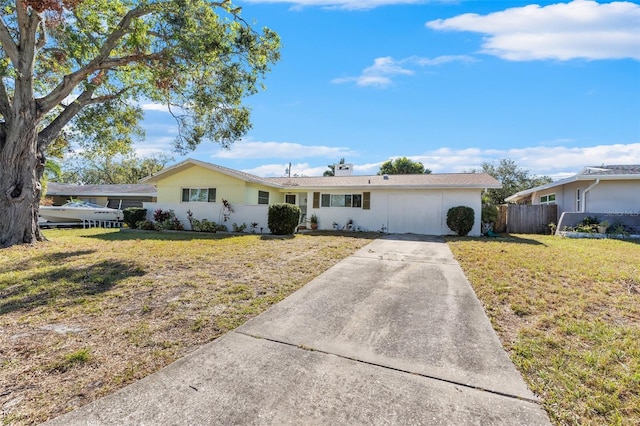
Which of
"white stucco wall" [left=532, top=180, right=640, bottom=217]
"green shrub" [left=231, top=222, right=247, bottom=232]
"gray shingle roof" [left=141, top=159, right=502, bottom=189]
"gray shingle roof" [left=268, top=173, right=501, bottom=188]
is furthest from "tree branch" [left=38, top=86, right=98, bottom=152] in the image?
"white stucco wall" [left=532, top=180, right=640, bottom=217]

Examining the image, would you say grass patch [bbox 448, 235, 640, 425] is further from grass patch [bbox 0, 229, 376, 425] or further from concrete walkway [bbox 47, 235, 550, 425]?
grass patch [bbox 0, 229, 376, 425]

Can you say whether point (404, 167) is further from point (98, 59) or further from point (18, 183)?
point (18, 183)

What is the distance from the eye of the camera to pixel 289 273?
20.4 feet

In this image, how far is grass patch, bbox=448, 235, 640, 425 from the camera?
7.50ft

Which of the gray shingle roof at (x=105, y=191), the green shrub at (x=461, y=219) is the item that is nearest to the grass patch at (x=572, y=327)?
the green shrub at (x=461, y=219)

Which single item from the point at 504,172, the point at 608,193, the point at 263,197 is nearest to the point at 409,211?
the point at 263,197

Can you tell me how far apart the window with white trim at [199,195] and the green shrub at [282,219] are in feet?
14.8

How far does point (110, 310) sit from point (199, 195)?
43.4ft

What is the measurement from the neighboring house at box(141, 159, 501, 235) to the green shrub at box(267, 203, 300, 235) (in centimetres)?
128

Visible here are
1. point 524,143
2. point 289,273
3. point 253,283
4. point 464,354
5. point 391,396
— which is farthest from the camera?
point 524,143

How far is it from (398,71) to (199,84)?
24.6ft

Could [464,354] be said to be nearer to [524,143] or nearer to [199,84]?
[199,84]

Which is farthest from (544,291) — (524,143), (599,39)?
(524,143)

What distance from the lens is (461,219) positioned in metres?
13.6
